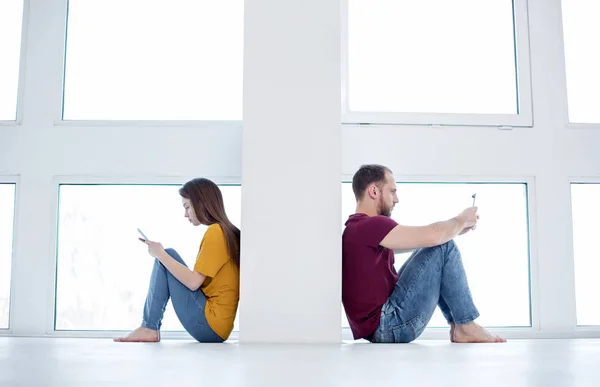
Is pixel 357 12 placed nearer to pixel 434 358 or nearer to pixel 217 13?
pixel 217 13

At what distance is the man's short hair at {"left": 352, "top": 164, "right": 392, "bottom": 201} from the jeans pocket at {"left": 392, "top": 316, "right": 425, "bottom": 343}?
554mm

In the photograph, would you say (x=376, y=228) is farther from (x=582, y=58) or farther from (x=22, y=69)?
(x=22, y=69)

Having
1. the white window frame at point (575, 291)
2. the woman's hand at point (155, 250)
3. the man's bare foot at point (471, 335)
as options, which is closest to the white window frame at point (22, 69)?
the woman's hand at point (155, 250)

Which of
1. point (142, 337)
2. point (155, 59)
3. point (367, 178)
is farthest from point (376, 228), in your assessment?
point (155, 59)

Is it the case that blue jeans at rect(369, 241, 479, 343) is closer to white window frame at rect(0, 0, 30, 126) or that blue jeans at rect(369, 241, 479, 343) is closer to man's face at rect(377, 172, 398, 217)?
man's face at rect(377, 172, 398, 217)

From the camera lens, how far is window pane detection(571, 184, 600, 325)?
10.5 ft

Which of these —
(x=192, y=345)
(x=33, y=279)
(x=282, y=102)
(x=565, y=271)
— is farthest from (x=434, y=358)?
(x=33, y=279)

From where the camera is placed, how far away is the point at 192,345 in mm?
2418

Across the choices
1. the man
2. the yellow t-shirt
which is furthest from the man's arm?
the yellow t-shirt

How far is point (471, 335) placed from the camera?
97.3 inches

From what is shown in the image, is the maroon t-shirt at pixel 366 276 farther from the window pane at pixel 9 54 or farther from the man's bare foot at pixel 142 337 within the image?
the window pane at pixel 9 54

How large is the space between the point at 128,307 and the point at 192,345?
0.80 m

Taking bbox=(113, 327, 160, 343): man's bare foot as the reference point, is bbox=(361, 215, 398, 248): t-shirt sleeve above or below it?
above

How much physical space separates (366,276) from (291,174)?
50 cm
